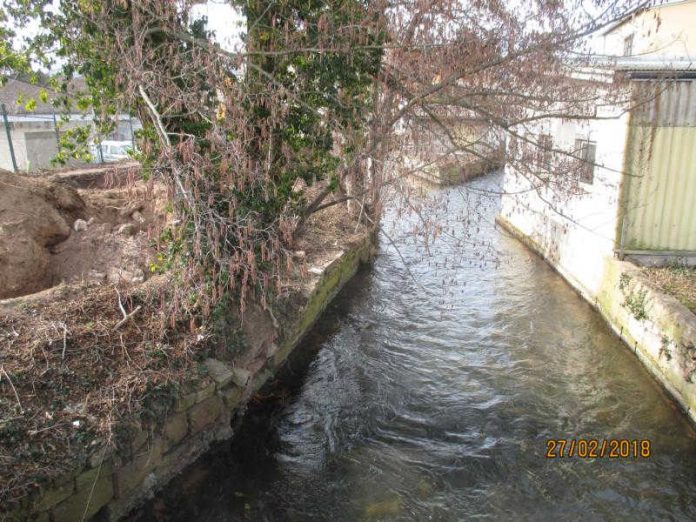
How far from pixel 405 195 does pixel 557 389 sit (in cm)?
354

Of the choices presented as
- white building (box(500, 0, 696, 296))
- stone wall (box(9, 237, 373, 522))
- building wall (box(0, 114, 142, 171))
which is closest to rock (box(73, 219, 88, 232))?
stone wall (box(9, 237, 373, 522))

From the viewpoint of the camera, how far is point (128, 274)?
6.84m

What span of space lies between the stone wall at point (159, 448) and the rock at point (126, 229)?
2.70 meters

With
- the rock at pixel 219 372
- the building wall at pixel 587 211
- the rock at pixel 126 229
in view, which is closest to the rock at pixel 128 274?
the rock at pixel 126 229

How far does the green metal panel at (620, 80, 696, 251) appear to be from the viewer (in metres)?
8.77

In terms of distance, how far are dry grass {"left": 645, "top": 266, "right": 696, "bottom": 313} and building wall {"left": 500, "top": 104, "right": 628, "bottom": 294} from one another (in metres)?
0.98

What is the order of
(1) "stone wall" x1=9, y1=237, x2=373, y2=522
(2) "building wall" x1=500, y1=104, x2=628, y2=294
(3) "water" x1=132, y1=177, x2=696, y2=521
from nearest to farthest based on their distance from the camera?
(1) "stone wall" x1=9, y1=237, x2=373, y2=522, (3) "water" x1=132, y1=177, x2=696, y2=521, (2) "building wall" x1=500, y1=104, x2=628, y2=294

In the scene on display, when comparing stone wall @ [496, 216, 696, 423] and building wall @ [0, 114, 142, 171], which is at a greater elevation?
building wall @ [0, 114, 142, 171]

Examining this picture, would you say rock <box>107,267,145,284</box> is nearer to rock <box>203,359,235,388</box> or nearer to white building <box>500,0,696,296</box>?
rock <box>203,359,235,388</box>

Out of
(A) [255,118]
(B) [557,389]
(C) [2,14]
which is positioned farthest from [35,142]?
(B) [557,389]

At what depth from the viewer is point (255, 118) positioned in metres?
6.66

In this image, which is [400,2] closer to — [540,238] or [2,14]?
[2,14]

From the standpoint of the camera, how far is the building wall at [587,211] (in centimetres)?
923

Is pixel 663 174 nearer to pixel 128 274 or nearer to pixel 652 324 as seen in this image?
pixel 652 324
